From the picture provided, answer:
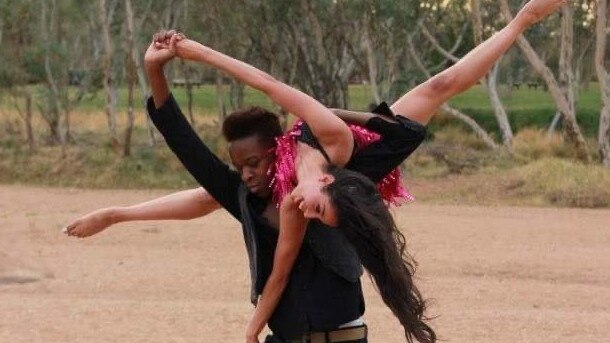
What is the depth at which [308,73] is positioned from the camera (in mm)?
33312

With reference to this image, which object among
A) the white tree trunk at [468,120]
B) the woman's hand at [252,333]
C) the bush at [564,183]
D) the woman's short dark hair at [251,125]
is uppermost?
the woman's short dark hair at [251,125]

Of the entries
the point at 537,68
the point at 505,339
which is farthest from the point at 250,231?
the point at 537,68

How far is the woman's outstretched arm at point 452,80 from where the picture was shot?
3.50 m

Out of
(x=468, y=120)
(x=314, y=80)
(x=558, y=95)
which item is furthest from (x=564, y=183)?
(x=314, y=80)

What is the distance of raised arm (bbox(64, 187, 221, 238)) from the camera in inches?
150

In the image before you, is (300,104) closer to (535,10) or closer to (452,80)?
(452,80)

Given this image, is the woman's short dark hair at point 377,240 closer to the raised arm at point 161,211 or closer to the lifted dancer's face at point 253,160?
the lifted dancer's face at point 253,160

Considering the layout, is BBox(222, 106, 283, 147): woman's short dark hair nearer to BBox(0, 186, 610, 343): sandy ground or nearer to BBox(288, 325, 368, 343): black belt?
BBox(288, 325, 368, 343): black belt

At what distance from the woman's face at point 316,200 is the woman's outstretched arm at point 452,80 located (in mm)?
392

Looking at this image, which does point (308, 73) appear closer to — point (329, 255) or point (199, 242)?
point (199, 242)

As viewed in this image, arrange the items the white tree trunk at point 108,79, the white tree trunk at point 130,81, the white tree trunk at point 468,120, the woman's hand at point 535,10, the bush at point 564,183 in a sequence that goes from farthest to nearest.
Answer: the white tree trunk at point 108,79
the white tree trunk at point 468,120
the white tree trunk at point 130,81
the bush at point 564,183
the woman's hand at point 535,10

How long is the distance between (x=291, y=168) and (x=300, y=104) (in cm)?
18

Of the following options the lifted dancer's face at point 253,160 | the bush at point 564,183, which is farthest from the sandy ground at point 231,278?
the lifted dancer's face at point 253,160

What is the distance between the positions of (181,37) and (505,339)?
626 cm
